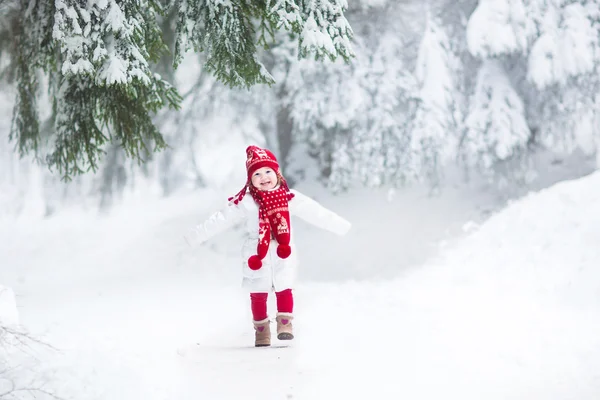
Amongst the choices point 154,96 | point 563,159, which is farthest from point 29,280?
point 563,159

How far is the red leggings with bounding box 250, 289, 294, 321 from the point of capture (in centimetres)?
503

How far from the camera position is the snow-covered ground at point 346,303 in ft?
15.4

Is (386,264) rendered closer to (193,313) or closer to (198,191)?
(193,313)

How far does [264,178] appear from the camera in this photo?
484cm

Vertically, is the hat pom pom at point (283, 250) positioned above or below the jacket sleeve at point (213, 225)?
below

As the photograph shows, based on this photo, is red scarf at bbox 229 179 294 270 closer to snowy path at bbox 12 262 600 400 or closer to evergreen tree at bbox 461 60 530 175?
snowy path at bbox 12 262 600 400

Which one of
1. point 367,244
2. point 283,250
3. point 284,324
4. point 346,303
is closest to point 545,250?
point 346,303

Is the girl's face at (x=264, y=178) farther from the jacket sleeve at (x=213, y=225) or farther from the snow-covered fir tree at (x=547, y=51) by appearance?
the snow-covered fir tree at (x=547, y=51)

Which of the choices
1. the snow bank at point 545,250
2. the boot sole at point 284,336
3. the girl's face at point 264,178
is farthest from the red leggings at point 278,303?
the snow bank at point 545,250

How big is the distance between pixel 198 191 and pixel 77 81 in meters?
10.9

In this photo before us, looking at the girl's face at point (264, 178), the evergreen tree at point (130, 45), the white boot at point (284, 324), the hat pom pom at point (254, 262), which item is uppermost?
the evergreen tree at point (130, 45)

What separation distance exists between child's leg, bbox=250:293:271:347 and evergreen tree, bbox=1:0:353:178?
74.2 inches

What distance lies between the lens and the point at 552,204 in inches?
385

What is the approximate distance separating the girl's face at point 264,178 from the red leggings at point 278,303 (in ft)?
3.00
